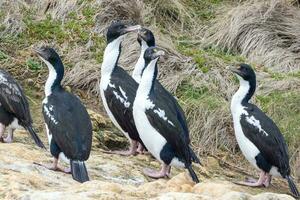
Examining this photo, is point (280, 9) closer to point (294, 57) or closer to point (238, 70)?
point (294, 57)

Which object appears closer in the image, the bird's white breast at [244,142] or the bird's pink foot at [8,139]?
the bird's pink foot at [8,139]

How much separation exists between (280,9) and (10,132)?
22.7ft

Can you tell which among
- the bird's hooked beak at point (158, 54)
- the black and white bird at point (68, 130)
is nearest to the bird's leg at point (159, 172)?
the black and white bird at point (68, 130)

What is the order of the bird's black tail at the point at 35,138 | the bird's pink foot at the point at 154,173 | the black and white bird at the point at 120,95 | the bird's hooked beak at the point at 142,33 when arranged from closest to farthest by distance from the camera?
the bird's pink foot at the point at 154,173 → the bird's black tail at the point at 35,138 → the black and white bird at the point at 120,95 → the bird's hooked beak at the point at 142,33

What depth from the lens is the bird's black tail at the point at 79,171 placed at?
745 cm

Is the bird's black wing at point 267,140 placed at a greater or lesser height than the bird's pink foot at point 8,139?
lesser

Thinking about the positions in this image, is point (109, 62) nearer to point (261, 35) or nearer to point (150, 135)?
point (150, 135)

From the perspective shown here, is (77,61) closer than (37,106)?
No

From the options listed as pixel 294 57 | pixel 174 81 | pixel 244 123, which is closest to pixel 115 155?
pixel 244 123

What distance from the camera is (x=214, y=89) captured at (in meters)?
12.1

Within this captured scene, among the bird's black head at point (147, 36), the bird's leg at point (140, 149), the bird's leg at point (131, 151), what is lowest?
the bird's leg at point (140, 149)

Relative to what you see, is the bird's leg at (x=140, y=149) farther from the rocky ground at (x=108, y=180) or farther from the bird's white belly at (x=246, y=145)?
the bird's white belly at (x=246, y=145)

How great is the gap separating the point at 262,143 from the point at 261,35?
16.1 ft

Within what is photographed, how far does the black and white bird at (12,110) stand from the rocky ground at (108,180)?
20 cm
